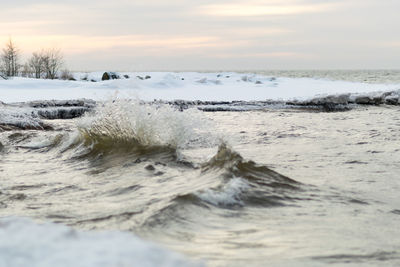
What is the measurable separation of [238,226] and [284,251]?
48cm

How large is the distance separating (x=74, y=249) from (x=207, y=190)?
1305 mm

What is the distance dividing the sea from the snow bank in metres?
0.03

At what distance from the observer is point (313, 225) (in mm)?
2867

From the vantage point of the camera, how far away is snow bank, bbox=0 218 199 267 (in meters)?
2.17

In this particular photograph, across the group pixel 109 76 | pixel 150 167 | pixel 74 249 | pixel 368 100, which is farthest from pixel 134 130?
pixel 109 76

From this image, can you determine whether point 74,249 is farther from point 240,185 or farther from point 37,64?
point 37,64

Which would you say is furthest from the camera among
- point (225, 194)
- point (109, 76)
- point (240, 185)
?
point (109, 76)

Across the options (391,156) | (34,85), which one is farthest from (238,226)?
(34,85)

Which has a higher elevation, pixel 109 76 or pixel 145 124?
pixel 109 76

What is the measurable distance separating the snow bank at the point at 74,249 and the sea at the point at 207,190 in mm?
30

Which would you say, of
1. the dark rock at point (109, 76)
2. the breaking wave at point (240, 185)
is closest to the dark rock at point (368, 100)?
the breaking wave at point (240, 185)

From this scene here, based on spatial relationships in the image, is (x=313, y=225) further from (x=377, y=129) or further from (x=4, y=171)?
(x=377, y=129)

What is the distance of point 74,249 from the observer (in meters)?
2.35

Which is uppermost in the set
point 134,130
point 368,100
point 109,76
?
point 109,76
